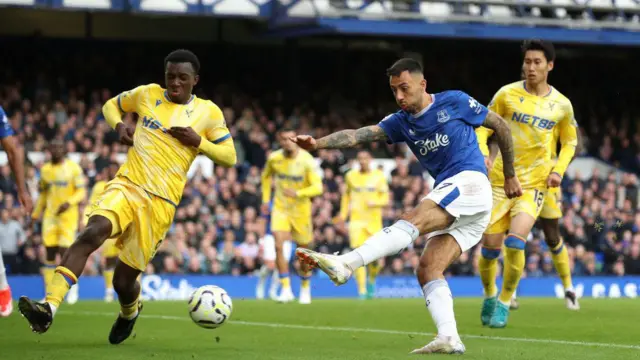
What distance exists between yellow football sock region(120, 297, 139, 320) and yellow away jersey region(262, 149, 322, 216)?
913cm

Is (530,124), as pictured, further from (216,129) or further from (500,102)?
(216,129)

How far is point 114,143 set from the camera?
25.3 meters

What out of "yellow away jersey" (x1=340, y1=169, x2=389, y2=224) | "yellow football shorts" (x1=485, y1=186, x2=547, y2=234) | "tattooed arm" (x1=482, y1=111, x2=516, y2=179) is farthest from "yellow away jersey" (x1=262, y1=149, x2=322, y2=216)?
"tattooed arm" (x1=482, y1=111, x2=516, y2=179)

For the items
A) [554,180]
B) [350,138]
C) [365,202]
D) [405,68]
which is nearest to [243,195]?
[365,202]

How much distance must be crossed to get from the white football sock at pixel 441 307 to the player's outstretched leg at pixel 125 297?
2.70 m

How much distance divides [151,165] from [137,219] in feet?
1.63

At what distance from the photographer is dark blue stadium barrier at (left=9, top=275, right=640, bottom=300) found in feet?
73.9

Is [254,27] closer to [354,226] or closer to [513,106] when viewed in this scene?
[354,226]

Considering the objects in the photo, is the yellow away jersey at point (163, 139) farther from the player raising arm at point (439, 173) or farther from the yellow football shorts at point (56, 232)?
the yellow football shorts at point (56, 232)

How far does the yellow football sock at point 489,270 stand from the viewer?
13180 millimetres

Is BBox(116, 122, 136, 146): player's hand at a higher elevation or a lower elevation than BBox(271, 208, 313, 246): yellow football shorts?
higher

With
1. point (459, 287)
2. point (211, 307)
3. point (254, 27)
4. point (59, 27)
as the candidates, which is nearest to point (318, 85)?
point (254, 27)

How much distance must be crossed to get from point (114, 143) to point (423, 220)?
17.0 m

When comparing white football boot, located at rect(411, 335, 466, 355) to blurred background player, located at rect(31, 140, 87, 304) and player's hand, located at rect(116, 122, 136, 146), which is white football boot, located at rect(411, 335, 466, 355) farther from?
blurred background player, located at rect(31, 140, 87, 304)
